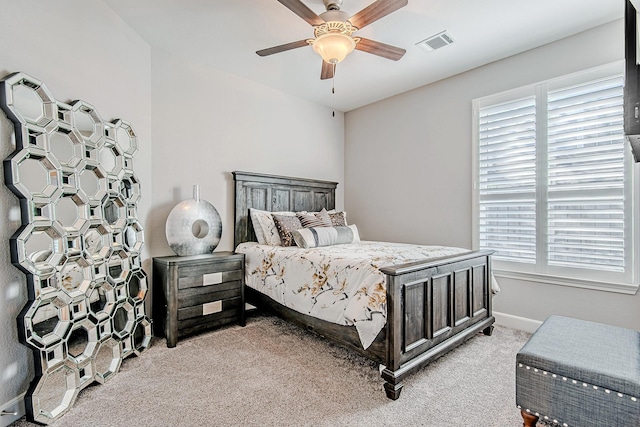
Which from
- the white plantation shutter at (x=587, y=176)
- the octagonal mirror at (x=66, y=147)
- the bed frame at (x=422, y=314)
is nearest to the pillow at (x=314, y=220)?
the bed frame at (x=422, y=314)

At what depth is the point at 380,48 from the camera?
2.33 metres

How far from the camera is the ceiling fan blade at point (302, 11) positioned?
186cm

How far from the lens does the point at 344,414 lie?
1.74 metres

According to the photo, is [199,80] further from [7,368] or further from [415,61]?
[7,368]

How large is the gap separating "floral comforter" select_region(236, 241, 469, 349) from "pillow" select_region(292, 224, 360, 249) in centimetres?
10

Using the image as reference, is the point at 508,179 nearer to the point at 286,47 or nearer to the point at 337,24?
the point at 337,24

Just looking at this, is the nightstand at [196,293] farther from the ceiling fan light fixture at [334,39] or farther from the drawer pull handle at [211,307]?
the ceiling fan light fixture at [334,39]

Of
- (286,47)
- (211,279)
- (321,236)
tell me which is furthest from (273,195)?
(286,47)

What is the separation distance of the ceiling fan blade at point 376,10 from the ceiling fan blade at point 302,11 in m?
0.23

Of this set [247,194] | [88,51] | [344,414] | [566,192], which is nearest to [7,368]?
[344,414]

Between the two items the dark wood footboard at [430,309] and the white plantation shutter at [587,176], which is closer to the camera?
the dark wood footboard at [430,309]

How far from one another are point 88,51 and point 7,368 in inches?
81.8

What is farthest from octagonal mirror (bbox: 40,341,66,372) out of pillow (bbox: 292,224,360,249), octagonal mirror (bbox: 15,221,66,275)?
pillow (bbox: 292,224,360,249)

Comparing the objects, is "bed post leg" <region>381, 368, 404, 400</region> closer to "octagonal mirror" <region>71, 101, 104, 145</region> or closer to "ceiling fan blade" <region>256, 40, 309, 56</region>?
"ceiling fan blade" <region>256, 40, 309, 56</region>
